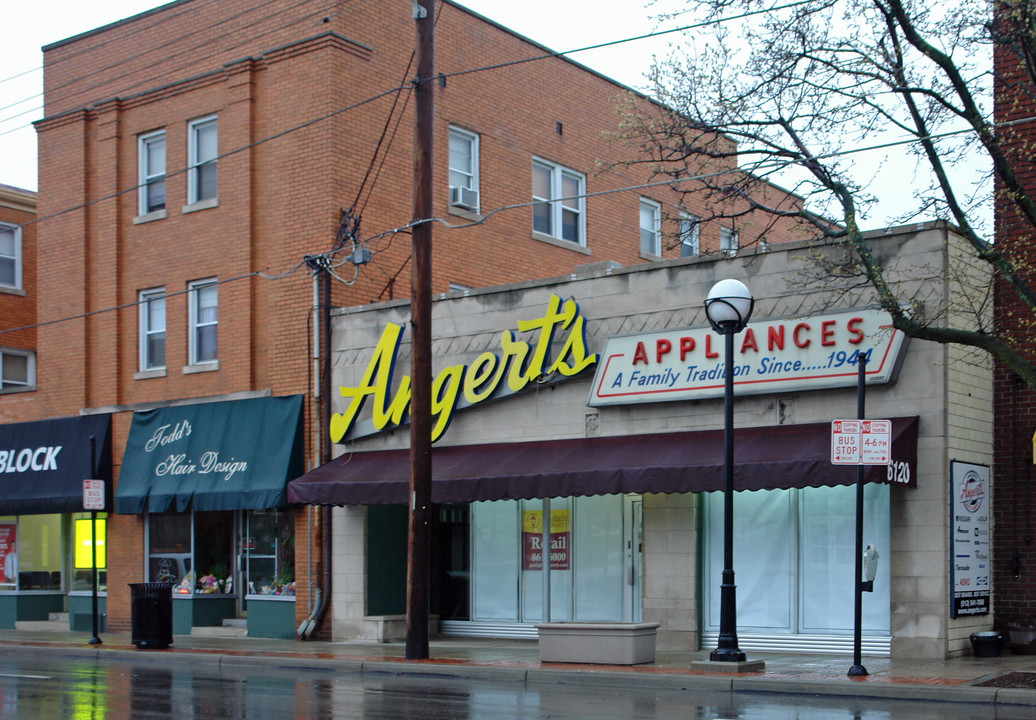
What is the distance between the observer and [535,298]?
65.1 ft

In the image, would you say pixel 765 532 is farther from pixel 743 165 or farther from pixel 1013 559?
pixel 743 165

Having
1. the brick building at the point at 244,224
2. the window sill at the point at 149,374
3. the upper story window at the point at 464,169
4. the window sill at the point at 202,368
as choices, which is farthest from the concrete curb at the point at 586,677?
the upper story window at the point at 464,169

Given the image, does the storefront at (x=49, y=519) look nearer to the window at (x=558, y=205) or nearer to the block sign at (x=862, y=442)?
the window at (x=558, y=205)

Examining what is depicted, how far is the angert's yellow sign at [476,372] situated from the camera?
63.0ft

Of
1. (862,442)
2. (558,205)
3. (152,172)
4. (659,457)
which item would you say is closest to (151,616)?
(659,457)

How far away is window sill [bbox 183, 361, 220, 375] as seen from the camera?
78.4 ft

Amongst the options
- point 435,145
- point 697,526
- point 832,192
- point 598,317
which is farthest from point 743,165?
point 435,145

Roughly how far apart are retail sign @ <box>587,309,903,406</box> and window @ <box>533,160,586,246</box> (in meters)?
8.86

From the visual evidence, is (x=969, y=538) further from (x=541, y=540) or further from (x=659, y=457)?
(x=541, y=540)

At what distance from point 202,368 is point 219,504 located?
2.91 meters

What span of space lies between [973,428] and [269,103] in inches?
553

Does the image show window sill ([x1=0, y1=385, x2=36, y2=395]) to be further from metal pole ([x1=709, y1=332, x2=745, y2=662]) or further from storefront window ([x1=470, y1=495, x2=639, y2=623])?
metal pole ([x1=709, y1=332, x2=745, y2=662])

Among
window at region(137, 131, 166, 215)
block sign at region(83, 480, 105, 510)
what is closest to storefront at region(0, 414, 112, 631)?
block sign at region(83, 480, 105, 510)

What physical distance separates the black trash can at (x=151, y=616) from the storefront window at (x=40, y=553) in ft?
24.3
